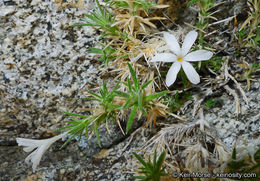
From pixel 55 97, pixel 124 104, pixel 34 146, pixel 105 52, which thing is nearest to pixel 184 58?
pixel 124 104

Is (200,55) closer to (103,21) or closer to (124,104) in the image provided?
(124,104)

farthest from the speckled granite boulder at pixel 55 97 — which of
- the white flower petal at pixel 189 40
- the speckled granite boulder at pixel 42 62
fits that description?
the white flower petal at pixel 189 40

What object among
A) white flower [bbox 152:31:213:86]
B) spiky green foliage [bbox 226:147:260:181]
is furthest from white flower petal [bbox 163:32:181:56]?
spiky green foliage [bbox 226:147:260:181]

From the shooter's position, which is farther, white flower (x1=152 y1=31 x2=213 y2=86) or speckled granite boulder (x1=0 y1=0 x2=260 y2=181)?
speckled granite boulder (x1=0 y1=0 x2=260 y2=181)

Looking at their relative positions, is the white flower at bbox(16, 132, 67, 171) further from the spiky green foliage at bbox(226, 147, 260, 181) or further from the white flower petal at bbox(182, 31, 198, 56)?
the spiky green foliage at bbox(226, 147, 260, 181)

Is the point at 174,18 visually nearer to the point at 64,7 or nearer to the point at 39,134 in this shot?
the point at 64,7

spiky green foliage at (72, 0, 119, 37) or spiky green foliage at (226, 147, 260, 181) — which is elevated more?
spiky green foliage at (72, 0, 119, 37)

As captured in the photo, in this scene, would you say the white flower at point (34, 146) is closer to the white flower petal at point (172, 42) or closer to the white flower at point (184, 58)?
the white flower at point (184, 58)

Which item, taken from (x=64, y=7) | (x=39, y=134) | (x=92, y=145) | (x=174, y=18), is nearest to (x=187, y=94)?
(x=174, y=18)
